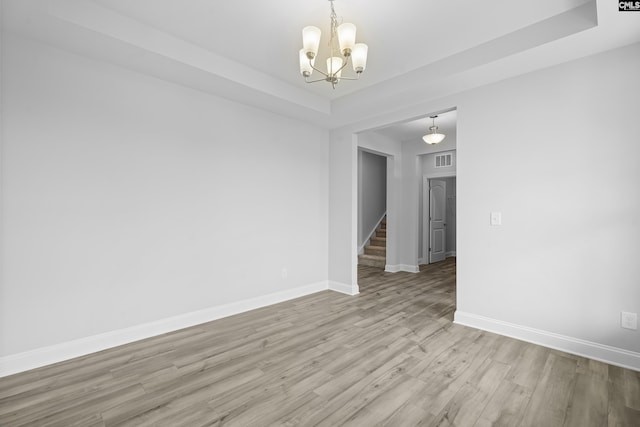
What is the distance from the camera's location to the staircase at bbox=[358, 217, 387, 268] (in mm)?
7137

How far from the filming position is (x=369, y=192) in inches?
314

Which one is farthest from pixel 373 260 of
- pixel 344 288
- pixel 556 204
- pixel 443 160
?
pixel 556 204

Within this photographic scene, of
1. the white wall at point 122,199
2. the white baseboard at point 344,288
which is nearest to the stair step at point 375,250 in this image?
the white baseboard at point 344,288

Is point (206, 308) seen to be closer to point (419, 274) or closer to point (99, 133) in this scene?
point (99, 133)

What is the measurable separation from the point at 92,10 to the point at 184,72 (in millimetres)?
808

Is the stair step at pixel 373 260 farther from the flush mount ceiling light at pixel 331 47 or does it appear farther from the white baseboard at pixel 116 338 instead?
Result: the flush mount ceiling light at pixel 331 47

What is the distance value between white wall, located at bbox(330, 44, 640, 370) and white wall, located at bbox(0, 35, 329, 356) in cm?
249

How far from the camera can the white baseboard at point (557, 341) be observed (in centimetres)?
246

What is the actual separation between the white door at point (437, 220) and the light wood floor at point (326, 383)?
4445 mm

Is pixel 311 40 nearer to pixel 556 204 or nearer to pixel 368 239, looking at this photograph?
pixel 556 204

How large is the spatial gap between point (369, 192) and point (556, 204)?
5285 millimetres

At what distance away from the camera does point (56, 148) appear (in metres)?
2.55

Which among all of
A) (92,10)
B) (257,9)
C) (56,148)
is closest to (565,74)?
(257,9)

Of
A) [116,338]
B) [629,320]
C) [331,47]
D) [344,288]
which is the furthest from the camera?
[344,288]
